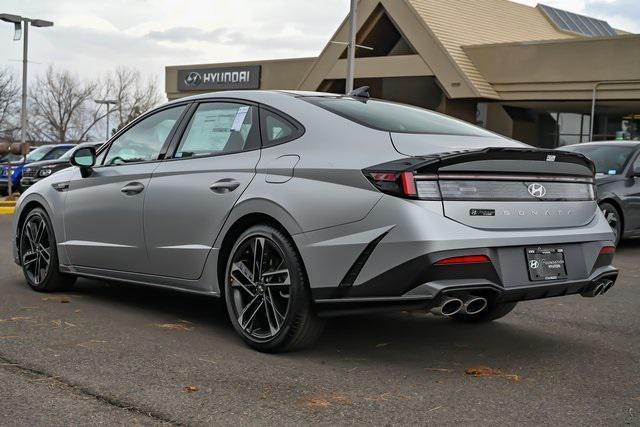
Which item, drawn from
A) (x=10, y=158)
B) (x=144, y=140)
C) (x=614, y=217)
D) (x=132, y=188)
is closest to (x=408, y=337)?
(x=132, y=188)

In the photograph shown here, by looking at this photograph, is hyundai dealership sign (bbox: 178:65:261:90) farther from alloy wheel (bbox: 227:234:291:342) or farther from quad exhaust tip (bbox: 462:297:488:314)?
quad exhaust tip (bbox: 462:297:488:314)

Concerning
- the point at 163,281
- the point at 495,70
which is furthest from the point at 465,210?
the point at 495,70

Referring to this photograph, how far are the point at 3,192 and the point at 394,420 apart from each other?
21.1m

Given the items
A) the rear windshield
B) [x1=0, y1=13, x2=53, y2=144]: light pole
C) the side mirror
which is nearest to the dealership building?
[x1=0, y1=13, x2=53, y2=144]: light pole

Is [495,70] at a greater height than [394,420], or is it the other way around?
[495,70]

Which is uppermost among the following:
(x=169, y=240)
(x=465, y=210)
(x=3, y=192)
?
(x=465, y=210)

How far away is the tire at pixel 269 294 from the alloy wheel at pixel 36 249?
94.3 inches

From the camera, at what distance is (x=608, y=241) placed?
5.16 metres

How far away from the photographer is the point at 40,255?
7074 millimetres

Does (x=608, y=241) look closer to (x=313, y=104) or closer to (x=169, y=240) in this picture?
(x=313, y=104)

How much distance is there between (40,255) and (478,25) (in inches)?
1235

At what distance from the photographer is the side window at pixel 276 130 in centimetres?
519

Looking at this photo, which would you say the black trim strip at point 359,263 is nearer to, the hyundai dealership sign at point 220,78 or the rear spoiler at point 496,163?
the rear spoiler at point 496,163

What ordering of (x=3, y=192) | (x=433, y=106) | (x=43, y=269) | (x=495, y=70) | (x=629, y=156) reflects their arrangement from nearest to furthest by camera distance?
(x=43, y=269) < (x=629, y=156) < (x=3, y=192) < (x=495, y=70) < (x=433, y=106)
